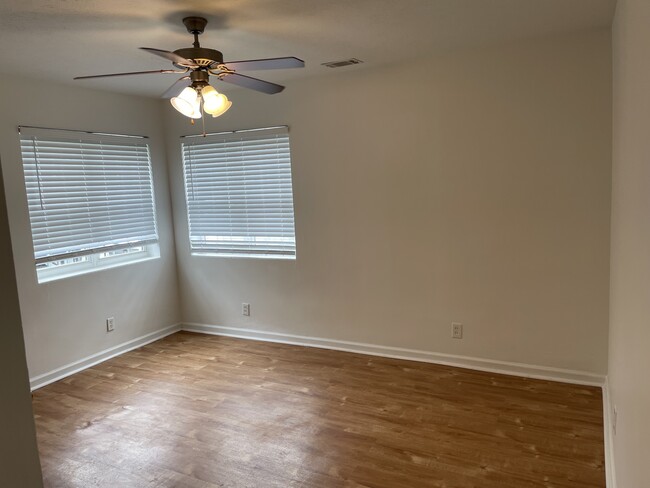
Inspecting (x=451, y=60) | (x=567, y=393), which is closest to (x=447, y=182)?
(x=451, y=60)

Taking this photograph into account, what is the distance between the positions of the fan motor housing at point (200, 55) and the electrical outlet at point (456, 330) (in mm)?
2612

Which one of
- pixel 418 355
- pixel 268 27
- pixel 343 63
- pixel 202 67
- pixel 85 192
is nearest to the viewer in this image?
pixel 202 67

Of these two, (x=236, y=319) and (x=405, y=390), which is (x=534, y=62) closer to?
(x=405, y=390)

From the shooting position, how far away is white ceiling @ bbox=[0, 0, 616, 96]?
2.47 meters

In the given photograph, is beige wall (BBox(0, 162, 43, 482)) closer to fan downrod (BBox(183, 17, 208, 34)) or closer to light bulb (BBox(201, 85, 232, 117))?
light bulb (BBox(201, 85, 232, 117))

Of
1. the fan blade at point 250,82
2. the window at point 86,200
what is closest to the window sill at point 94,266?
the window at point 86,200

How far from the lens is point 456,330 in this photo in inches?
153

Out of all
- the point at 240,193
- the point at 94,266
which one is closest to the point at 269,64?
the point at 240,193

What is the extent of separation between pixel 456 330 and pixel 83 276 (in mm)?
3159

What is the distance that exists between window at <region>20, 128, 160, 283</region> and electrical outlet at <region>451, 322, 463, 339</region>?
298 cm

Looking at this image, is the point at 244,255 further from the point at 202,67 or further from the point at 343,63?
the point at 202,67

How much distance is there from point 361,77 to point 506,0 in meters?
1.55

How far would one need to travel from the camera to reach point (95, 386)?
12.6 feet

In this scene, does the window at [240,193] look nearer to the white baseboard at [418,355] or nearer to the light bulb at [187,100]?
the white baseboard at [418,355]
